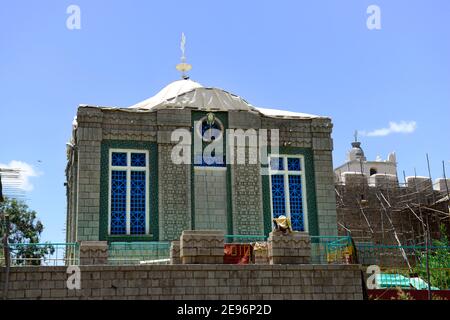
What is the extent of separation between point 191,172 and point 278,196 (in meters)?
3.36

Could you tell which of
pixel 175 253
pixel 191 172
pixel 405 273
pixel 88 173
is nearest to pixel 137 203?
pixel 88 173

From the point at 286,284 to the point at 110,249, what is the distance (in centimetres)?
684

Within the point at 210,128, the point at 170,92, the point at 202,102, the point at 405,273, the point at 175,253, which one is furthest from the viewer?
the point at 170,92

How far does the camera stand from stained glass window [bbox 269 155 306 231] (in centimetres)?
2375

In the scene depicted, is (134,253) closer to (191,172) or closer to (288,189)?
(191,172)

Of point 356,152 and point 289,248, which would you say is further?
point 356,152

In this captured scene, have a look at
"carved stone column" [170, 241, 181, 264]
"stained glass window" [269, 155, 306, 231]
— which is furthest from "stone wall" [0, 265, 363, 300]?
"stained glass window" [269, 155, 306, 231]

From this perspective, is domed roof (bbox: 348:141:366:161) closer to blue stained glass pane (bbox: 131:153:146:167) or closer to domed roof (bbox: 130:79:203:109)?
domed roof (bbox: 130:79:203:109)

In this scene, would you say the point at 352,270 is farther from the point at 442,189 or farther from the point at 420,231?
the point at 442,189

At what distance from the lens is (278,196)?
944 inches

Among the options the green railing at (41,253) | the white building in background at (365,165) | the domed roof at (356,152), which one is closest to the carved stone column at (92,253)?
the green railing at (41,253)

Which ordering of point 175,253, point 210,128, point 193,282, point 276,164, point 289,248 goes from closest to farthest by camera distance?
1. point 193,282
2. point 289,248
3. point 175,253
4. point 210,128
5. point 276,164

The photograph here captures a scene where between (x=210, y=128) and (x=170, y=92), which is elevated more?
(x=170, y=92)

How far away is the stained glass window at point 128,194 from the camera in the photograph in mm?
22297
